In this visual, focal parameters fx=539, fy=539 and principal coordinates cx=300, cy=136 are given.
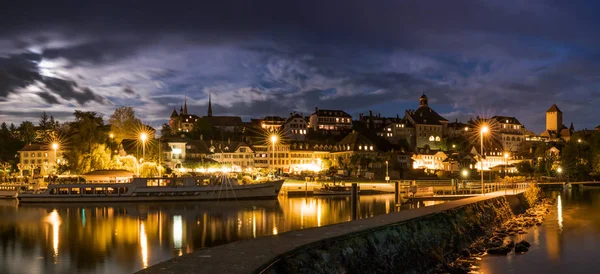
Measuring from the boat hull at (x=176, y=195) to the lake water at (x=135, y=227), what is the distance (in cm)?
260

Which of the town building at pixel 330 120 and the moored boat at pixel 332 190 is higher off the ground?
the town building at pixel 330 120

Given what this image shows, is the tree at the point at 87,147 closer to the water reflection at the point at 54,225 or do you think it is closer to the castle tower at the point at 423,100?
the water reflection at the point at 54,225

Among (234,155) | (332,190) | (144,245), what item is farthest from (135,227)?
(234,155)

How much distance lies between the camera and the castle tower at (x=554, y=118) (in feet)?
597

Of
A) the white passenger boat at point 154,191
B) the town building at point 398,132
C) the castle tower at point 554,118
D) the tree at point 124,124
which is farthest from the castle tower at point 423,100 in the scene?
the white passenger boat at point 154,191

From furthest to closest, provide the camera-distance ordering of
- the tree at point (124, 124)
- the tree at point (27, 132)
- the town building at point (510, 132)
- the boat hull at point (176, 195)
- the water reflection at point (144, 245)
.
→ the town building at point (510, 132) → the tree at point (27, 132) → the tree at point (124, 124) → the boat hull at point (176, 195) → the water reflection at point (144, 245)

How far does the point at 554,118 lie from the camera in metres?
183

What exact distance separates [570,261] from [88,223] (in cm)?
3491

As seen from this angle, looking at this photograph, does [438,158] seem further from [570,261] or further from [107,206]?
[570,261]

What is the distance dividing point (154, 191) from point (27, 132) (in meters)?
77.7

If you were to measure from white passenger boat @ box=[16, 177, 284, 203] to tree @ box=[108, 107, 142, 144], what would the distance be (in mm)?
32170

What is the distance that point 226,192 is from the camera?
212 ft

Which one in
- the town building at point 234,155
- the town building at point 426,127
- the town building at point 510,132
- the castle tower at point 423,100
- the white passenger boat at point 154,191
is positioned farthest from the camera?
the castle tower at point 423,100

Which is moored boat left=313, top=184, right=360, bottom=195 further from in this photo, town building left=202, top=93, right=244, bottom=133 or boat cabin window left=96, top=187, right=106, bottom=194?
town building left=202, top=93, right=244, bottom=133
